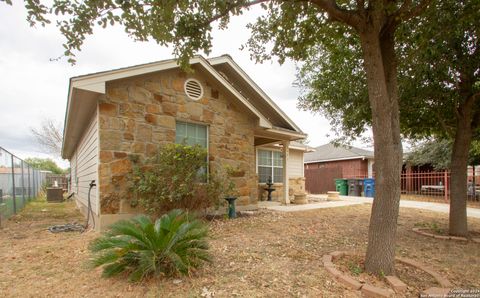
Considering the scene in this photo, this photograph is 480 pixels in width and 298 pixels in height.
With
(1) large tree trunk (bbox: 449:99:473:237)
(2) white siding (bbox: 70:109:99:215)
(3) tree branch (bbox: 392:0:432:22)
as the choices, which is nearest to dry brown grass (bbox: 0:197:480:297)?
(1) large tree trunk (bbox: 449:99:473:237)

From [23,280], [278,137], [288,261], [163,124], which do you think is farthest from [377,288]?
[278,137]

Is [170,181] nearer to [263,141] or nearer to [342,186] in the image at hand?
[263,141]

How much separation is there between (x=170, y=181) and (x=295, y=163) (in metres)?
10.0

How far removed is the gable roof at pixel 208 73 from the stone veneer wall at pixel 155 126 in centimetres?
32

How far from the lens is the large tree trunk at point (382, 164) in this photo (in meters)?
3.41

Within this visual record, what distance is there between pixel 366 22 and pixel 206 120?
4.87m

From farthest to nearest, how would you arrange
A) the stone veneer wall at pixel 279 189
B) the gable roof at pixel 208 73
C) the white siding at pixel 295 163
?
the white siding at pixel 295 163, the stone veneer wall at pixel 279 189, the gable roof at pixel 208 73

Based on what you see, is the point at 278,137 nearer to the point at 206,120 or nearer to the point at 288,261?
the point at 206,120

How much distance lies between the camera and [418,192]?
1683cm

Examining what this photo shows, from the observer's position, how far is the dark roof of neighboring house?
21.0 metres

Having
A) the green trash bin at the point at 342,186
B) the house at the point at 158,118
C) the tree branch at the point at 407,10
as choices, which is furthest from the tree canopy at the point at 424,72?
the green trash bin at the point at 342,186

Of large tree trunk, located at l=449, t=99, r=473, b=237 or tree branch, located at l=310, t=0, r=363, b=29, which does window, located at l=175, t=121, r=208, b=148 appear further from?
large tree trunk, located at l=449, t=99, r=473, b=237

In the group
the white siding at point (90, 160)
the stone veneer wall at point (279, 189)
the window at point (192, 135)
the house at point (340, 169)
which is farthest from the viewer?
the house at point (340, 169)

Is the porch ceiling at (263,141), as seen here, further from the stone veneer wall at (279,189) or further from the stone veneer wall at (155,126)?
the stone veneer wall at (155,126)
